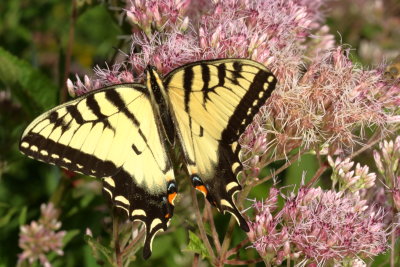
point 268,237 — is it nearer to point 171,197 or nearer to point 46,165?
point 171,197

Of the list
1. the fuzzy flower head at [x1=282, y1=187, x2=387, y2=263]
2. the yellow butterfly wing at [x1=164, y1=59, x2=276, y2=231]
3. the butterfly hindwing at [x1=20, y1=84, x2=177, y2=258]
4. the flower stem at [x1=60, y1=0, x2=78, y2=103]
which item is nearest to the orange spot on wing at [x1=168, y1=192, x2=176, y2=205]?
the butterfly hindwing at [x1=20, y1=84, x2=177, y2=258]

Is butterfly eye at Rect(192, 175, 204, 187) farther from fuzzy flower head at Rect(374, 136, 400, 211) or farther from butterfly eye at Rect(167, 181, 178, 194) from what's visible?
fuzzy flower head at Rect(374, 136, 400, 211)

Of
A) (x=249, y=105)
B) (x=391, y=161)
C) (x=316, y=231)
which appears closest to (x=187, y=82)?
(x=249, y=105)

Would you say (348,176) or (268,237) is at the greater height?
(348,176)

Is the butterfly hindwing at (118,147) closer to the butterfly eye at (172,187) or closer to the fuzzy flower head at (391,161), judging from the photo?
the butterfly eye at (172,187)

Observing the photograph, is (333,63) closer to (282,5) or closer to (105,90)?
(282,5)

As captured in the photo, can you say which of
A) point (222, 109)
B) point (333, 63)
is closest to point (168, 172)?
point (222, 109)
